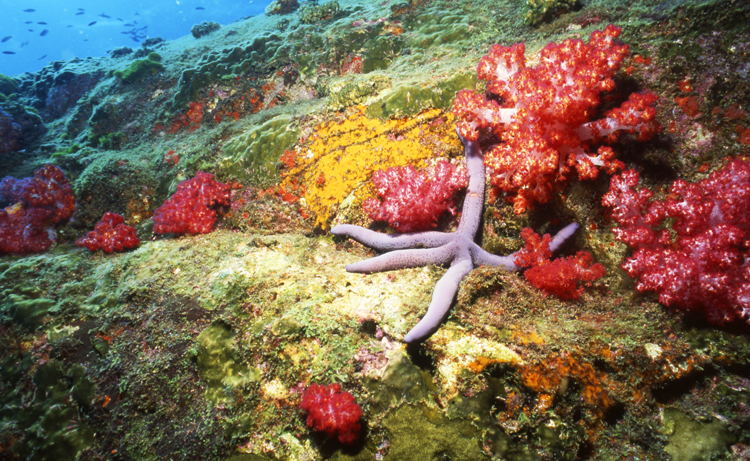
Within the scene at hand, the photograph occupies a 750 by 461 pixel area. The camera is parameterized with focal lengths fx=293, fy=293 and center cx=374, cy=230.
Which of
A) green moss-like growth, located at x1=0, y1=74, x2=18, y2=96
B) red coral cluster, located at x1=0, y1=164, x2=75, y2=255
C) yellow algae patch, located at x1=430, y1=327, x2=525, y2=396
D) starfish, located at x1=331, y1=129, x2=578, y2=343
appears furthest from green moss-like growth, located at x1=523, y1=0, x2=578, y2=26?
green moss-like growth, located at x1=0, y1=74, x2=18, y2=96

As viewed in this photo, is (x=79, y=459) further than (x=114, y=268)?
No

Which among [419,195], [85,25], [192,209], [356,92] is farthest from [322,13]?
[85,25]

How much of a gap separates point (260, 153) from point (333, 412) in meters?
4.58

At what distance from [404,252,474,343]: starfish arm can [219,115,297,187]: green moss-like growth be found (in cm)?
354

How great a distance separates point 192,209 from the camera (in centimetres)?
501

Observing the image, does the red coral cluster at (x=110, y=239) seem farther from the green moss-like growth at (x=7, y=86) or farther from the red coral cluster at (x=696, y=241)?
the green moss-like growth at (x=7, y=86)

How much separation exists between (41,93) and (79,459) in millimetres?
17156

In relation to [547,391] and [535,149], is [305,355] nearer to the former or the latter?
[547,391]

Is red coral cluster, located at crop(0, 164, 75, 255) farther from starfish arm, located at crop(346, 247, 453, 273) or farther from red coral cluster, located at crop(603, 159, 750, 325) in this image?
red coral cluster, located at crop(603, 159, 750, 325)

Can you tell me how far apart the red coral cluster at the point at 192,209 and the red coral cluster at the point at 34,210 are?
2.69 m

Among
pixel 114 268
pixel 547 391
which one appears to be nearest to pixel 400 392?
pixel 547 391

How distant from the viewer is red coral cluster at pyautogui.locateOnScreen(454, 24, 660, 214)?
304cm

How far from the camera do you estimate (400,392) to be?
2514mm

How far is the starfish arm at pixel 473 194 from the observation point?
365cm
